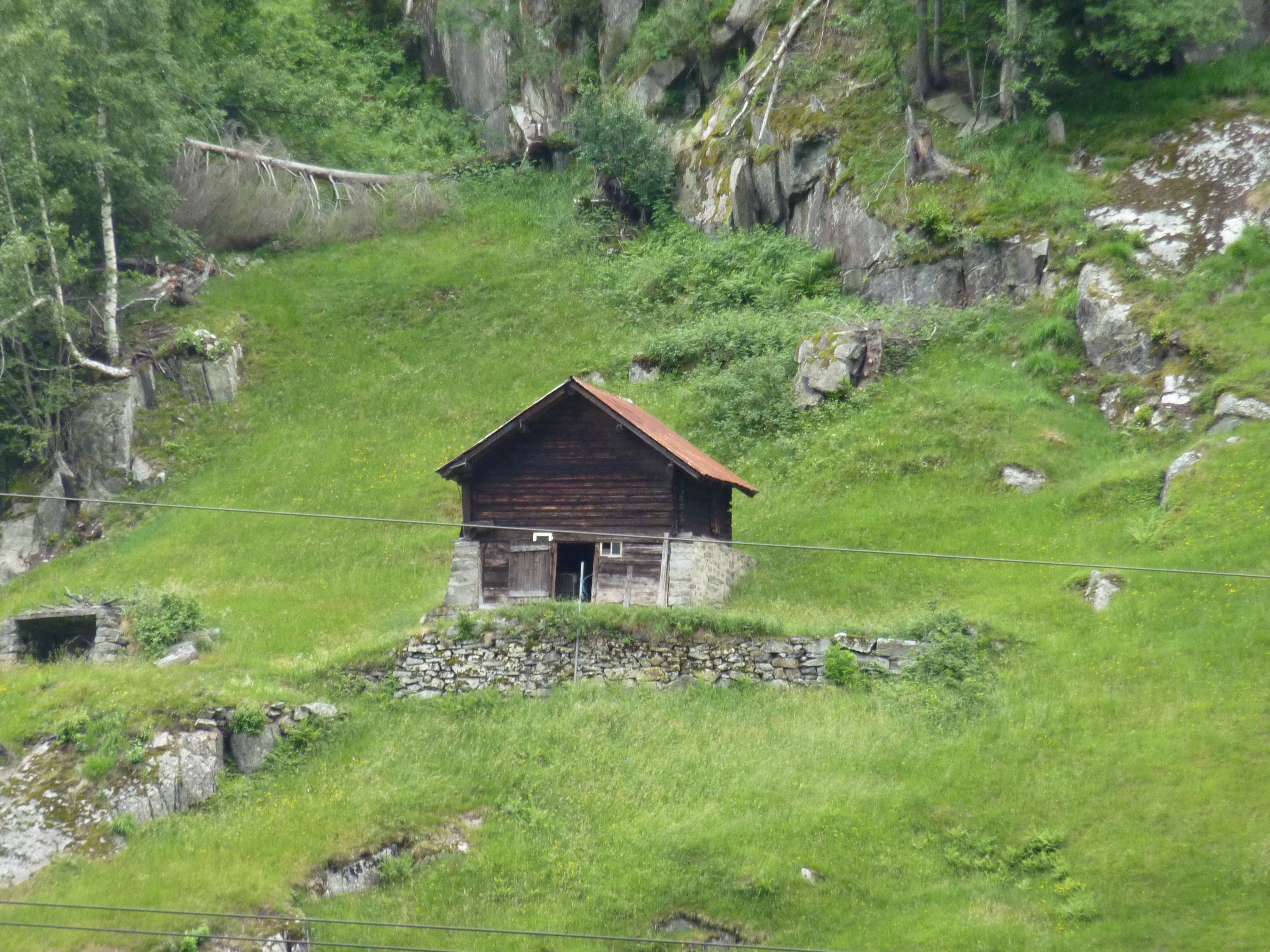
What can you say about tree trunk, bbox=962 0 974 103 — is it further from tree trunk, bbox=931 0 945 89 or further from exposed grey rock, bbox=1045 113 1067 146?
exposed grey rock, bbox=1045 113 1067 146

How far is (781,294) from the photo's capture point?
50125 millimetres

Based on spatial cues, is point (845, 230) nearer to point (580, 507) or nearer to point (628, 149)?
point (628, 149)

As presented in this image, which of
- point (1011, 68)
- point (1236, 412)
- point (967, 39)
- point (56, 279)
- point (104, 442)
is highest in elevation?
point (967, 39)

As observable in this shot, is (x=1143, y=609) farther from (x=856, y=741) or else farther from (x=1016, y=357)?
(x=1016, y=357)

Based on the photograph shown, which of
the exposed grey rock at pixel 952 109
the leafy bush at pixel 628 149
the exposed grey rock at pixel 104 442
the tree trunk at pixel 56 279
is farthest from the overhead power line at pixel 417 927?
the leafy bush at pixel 628 149

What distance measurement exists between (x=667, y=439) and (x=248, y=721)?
12685 millimetres

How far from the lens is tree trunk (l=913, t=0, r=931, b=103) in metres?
52.0

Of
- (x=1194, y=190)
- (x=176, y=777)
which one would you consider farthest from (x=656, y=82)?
(x=176, y=777)

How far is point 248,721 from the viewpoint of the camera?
87.1ft

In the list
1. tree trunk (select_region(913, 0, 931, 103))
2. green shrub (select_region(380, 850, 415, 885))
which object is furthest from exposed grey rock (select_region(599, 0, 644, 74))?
green shrub (select_region(380, 850, 415, 885))

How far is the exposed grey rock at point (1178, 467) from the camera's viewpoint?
34.2m

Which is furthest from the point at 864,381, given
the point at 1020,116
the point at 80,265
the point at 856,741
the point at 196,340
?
the point at 80,265

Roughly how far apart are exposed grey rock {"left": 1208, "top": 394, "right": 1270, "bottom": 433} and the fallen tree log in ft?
136

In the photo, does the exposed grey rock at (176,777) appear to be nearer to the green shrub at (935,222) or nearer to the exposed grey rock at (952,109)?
the green shrub at (935,222)
